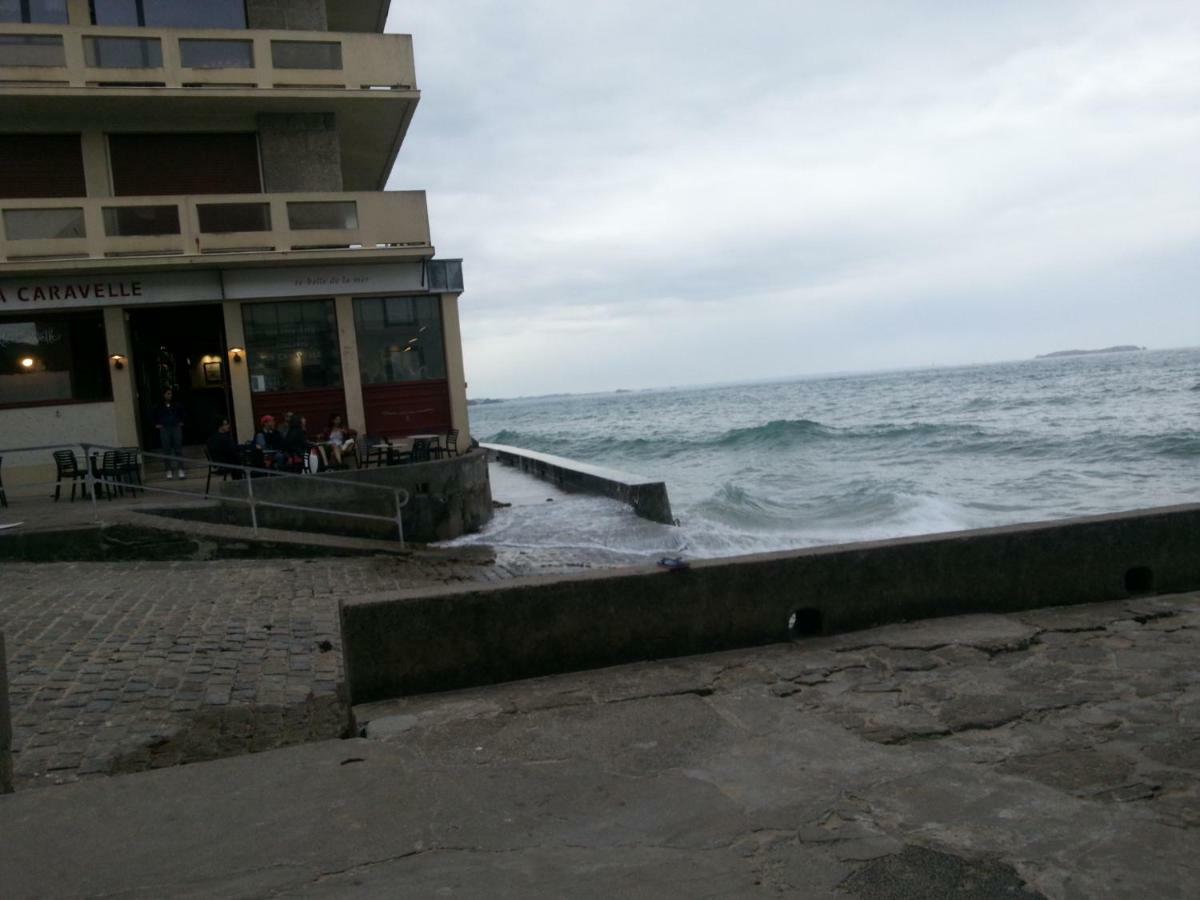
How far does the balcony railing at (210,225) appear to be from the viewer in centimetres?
1830

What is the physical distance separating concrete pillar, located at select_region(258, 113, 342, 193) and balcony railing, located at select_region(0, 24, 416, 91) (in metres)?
1.04

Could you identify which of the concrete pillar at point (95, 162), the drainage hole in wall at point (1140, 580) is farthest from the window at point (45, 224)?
the drainage hole in wall at point (1140, 580)

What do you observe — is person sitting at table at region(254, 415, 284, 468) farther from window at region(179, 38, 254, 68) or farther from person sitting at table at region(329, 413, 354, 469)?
window at region(179, 38, 254, 68)

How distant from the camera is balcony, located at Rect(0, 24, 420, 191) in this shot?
18312mm

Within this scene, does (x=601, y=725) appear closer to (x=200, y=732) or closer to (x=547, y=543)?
(x=200, y=732)

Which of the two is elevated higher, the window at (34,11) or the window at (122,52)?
the window at (34,11)

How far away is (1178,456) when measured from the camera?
88.1 feet

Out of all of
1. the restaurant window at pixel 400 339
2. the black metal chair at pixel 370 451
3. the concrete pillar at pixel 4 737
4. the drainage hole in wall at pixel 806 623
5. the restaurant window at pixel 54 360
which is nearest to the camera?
the concrete pillar at pixel 4 737

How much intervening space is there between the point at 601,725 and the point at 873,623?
227 cm

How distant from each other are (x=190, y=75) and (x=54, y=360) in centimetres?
663

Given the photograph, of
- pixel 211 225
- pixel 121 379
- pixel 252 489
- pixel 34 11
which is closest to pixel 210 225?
pixel 211 225

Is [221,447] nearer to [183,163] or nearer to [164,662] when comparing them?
[183,163]

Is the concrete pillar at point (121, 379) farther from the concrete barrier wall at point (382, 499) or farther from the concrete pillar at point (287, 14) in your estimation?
the concrete pillar at point (287, 14)

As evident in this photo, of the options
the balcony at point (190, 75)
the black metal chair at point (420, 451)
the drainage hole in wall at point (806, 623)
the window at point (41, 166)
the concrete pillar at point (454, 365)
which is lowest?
the drainage hole in wall at point (806, 623)
